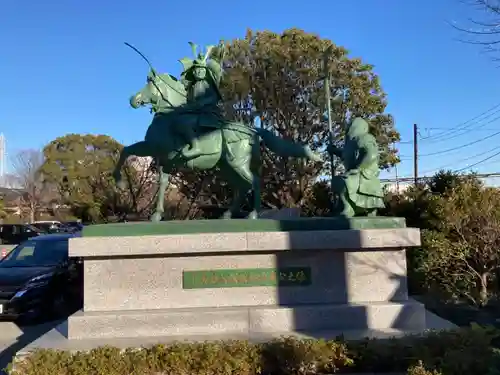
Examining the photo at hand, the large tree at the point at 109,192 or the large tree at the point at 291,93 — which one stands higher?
the large tree at the point at 291,93

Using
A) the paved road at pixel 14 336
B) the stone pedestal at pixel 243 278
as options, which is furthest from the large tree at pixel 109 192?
the stone pedestal at pixel 243 278

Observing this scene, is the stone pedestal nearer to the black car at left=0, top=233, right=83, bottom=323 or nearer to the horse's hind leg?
the horse's hind leg

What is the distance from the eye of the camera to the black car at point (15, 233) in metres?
30.6

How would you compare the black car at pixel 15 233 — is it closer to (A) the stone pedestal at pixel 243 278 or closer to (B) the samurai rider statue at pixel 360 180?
(A) the stone pedestal at pixel 243 278

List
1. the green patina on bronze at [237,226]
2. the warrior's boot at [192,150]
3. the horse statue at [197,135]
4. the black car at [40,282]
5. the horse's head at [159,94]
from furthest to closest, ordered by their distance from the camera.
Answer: the black car at [40,282], the horse's head at [159,94], the horse statue at [197,135], the warrior's boot at [192,150], the green patina on bronze at [237,226]

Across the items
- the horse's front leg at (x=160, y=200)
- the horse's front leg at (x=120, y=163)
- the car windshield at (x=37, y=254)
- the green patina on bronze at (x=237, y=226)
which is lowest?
the car windshield at (x=37, y=254)

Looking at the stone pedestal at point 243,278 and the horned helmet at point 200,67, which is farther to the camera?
the horned helmet at point 200,67

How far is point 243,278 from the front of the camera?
643 cm

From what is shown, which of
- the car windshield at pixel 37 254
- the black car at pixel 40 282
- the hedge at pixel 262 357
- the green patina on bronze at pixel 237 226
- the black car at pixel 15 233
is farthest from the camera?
the black car at pixel 15 233

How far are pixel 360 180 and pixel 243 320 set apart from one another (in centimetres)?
239

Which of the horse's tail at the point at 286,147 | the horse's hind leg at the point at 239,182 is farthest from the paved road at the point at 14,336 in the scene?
the horse's tail at the point at 286,147

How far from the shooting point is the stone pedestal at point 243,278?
20.2 ft

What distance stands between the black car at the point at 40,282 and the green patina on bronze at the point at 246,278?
3.80 meters

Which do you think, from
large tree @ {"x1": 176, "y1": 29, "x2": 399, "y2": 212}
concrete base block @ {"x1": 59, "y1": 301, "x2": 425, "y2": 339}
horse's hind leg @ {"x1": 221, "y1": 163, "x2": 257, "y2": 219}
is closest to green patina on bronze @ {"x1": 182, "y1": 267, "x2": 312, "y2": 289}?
concrete base block @ {"x1": 59, "y1": 301, "x2": 425, "y2": 339}
